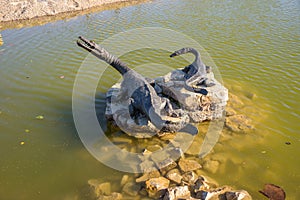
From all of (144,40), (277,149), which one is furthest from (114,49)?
(277,149)

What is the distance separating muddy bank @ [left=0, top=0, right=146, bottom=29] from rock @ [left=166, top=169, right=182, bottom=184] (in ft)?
44.5

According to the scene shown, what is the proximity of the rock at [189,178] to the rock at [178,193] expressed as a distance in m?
0.33

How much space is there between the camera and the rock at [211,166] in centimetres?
576

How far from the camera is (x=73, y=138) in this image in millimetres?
6727

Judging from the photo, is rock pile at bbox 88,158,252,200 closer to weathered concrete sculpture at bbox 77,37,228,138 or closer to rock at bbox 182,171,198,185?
rock at bbox 182,171,198,185

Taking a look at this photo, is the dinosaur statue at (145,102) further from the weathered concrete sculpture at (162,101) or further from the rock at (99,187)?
the rock at (99,187)

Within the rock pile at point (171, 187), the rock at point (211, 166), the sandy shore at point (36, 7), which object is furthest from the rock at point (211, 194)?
the sandy shore at point (36, 7)

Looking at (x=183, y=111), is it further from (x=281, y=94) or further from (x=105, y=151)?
(x=281, y=94)

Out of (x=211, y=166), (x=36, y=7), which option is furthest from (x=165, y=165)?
(x=36, y=7)

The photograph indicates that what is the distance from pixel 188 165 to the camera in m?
5.79

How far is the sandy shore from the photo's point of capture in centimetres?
1622

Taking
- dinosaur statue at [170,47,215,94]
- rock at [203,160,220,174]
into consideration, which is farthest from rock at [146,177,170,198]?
dinosaur statue at [170,47,215,94]

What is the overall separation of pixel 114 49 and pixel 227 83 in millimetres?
5347

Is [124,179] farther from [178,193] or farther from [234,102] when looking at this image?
[234,102]
